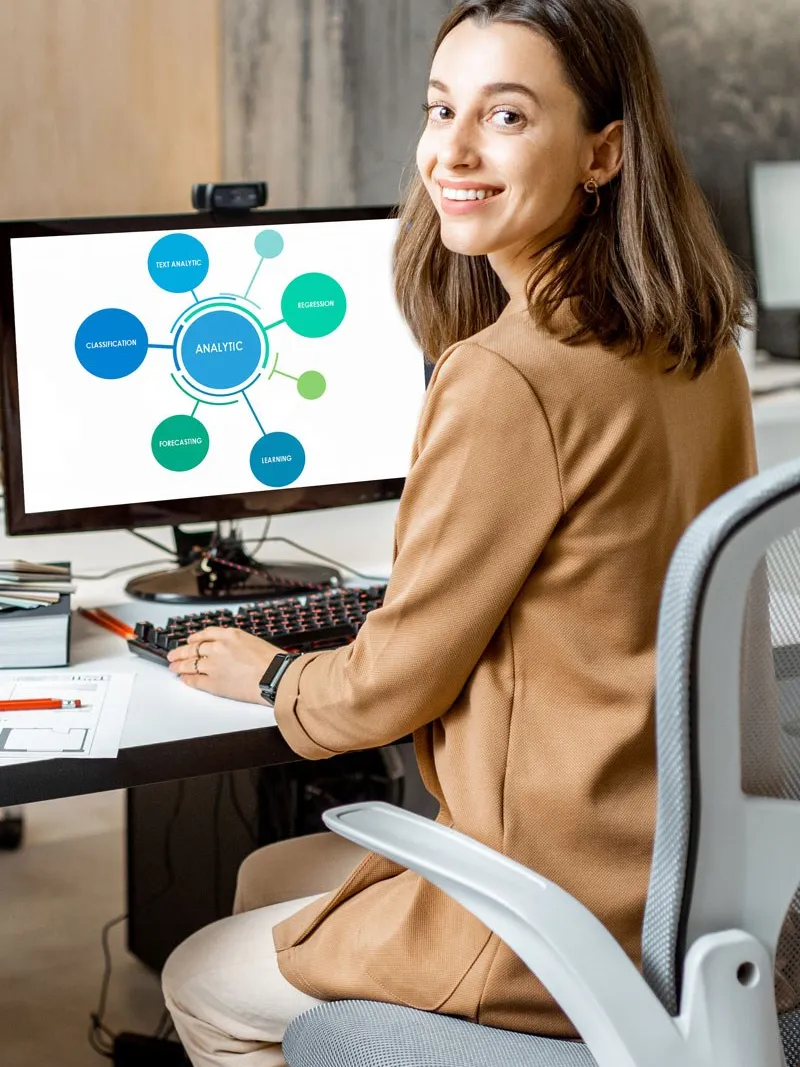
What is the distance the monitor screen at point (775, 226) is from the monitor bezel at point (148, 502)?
7.41ft

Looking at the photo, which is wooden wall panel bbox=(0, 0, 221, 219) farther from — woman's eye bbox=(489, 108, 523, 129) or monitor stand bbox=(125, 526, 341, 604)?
woman's eye bbox=(489, 108, 523, 129)

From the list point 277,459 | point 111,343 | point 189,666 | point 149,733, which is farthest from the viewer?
point 277,459

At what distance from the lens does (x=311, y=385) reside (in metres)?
1.75

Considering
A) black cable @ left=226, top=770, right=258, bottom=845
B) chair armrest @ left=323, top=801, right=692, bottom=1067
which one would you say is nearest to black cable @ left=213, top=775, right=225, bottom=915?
black cable @ left=226, top=770, right=258, bottom=845

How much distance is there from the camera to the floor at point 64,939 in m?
2.03

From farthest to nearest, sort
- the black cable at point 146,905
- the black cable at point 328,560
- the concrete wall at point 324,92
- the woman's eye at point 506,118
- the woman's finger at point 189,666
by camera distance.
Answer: the concrete wall at point 324,92 < the black cable at point 146,905 < the black cable at point 328,560 < the woman's finger at point 189,666 < the woman's eye at point 506,118

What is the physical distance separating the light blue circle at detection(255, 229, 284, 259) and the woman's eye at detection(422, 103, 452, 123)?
0.51 metres

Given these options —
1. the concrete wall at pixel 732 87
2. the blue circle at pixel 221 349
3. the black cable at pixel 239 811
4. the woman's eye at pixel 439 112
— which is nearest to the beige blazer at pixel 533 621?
the woman's eye at pixel 439 112

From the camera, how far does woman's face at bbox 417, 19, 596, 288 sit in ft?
3.66

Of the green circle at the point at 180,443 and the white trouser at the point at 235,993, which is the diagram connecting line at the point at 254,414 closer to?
the green circle at the point at 180,443

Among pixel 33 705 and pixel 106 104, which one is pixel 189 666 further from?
pixel 106 104

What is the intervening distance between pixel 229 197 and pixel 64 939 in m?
1.31

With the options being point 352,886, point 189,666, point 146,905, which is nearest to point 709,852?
point 352,886

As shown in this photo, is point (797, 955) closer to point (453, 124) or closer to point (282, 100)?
point (453, 124)
